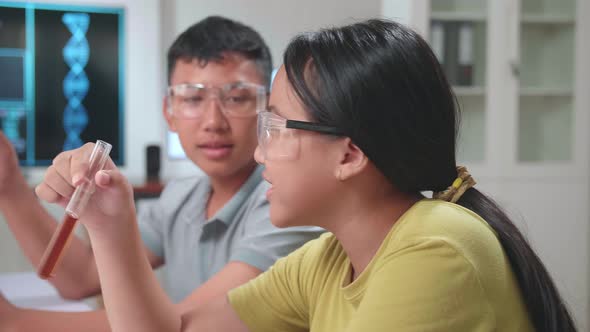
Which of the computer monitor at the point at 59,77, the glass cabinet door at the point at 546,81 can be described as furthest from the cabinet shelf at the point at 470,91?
the computer monitor at the point at 59,77

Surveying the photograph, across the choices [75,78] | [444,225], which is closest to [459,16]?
[75,78]

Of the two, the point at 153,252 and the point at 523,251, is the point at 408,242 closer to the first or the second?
the point at 523,251

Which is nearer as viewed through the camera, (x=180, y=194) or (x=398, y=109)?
(x=398, y=109)

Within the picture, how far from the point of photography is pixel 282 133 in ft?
2.91

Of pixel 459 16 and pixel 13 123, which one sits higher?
pixel 459 16

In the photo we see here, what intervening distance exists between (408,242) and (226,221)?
0.71 m

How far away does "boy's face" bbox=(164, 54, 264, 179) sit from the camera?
4.54ft

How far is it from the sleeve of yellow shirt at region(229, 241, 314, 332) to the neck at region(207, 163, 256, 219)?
0.44 m

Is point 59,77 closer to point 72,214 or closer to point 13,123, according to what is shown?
point 13,123

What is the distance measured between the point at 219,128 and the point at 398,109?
0.66 meters

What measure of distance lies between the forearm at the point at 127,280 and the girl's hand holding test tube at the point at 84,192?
0.02 metres

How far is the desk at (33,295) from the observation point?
139 cm

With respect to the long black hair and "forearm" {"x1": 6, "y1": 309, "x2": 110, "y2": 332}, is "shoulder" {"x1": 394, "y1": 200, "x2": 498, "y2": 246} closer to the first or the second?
the long black hair

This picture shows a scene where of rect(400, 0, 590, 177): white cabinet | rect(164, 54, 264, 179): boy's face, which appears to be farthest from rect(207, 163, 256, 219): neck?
rect(400, 0, 590, 177): white cabinet
